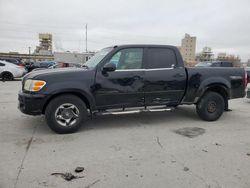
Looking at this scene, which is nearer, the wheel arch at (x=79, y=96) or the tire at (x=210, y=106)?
the wheel arch at (x=79, y=96)

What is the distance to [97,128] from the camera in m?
5.87

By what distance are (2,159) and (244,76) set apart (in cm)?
607

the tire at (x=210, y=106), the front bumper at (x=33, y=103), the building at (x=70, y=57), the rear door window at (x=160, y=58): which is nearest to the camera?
the front bumper at (x=33, y=103)

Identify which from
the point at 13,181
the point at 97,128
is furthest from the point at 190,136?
the point at 13,181

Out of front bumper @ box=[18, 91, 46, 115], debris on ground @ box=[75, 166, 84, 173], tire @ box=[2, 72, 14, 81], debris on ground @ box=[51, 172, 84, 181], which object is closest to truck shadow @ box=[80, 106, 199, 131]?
front bumper @ box=[18, 91, 46, 115]

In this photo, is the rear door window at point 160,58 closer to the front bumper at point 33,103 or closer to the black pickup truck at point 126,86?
the black pickup truck at point 126,86

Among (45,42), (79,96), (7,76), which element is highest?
(45,42)

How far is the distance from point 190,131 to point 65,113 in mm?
2724

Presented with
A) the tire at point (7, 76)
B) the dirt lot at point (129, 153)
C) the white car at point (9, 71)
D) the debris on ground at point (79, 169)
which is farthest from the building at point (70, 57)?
the debris on ground at point (79, 169)

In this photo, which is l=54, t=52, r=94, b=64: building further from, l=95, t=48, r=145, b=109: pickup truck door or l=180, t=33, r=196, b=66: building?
l=180, t=33, r=196, b=66: building

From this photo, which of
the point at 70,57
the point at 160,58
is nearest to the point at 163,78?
the point at 160,58

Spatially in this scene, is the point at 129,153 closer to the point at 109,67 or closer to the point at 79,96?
the point at 79,96

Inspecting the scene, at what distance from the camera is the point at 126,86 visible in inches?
226

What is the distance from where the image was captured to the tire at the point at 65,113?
205 inches
